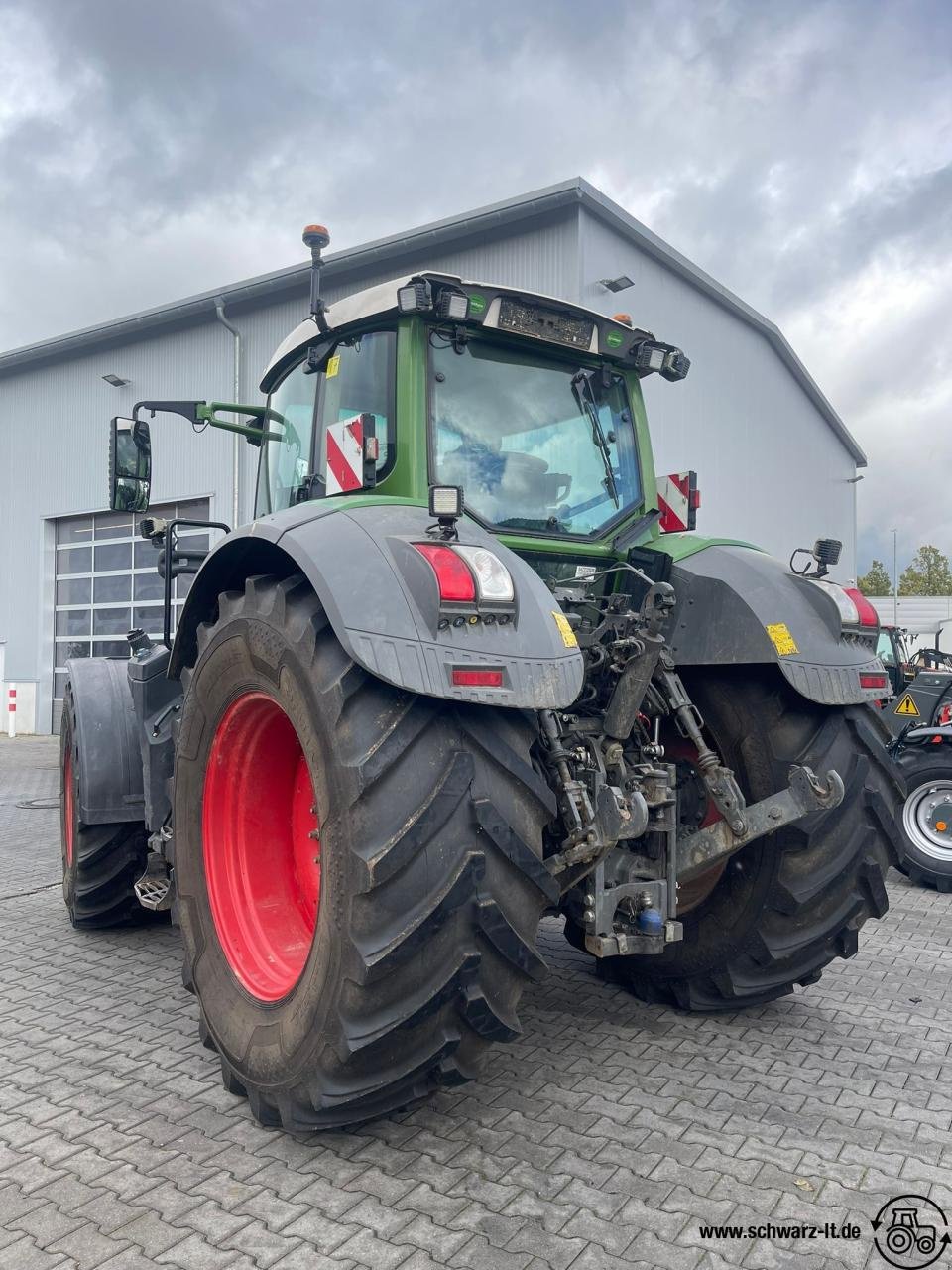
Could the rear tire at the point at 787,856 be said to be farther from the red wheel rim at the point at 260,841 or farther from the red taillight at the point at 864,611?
the red wheel rim at the point at 260,841

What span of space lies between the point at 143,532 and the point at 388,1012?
3182 mm

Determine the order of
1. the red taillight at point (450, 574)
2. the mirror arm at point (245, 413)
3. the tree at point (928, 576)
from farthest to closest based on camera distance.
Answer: the tree at point (928, 576), the mirror arm at point (245, 413), the red taillight at point (450, 574)

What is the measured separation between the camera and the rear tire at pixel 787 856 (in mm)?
3182

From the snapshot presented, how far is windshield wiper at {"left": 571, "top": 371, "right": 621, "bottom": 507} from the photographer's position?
3666 millimetres

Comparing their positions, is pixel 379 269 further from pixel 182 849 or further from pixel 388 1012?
pixel 388 1012

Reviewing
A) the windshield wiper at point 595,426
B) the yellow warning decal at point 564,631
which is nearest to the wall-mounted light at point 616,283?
the windshield wiper at point 595,426

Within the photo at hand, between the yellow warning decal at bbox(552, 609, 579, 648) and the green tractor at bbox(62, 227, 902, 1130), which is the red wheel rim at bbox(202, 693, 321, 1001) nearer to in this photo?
the green tractor at bbox(62, 227, 902, 1130)

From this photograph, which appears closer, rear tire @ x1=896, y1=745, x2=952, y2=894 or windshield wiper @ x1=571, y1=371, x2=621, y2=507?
windshield wiper @ x1=571, y1=371, x2=621, y2=507

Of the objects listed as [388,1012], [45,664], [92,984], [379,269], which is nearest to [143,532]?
[92,984]

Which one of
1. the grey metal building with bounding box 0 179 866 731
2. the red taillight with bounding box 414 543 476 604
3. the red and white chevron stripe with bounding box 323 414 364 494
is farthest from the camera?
the grey metal building with bounding box 0 179 866 731

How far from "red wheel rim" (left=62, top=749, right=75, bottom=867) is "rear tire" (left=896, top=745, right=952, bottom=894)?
5.12 metres

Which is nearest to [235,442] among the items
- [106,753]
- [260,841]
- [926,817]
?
[106,753]

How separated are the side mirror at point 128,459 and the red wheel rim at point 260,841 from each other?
5.46 ft

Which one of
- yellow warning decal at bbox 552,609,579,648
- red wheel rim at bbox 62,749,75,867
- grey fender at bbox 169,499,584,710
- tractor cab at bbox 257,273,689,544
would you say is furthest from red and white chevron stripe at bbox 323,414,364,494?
red wheel rim at bbox 62,749,75,867
